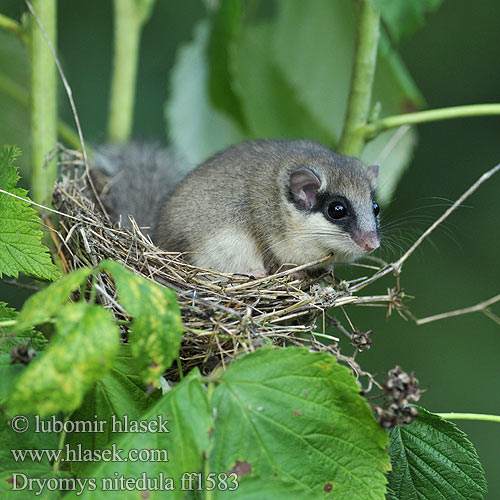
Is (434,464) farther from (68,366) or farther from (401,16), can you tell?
(401,16)

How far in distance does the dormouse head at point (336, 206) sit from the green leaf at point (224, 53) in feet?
2.33

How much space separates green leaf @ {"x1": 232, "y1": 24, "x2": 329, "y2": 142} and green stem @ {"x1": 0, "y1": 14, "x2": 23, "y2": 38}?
105cm

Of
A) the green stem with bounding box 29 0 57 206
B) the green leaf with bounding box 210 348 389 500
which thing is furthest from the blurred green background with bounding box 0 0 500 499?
the green leaf with bounding box 210 348 389 500

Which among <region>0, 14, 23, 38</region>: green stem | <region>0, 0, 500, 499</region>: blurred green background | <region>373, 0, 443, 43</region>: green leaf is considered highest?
<region>373, 0, 443, 43</region>: green leaf

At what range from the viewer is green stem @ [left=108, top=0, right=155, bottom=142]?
2855 millimetres

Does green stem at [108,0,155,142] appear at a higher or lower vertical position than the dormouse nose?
higher

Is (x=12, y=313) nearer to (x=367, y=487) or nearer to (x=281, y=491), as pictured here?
(x=281, y=491)

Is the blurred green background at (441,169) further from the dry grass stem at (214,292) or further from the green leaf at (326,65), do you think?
the dry grass stem at (214,292)

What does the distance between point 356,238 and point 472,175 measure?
9.70 ft

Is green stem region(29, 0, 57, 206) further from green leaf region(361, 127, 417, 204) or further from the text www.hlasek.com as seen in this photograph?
green leaf region(361, 127, 417, 204)

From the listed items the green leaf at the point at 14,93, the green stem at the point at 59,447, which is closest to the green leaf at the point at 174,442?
the green stem at the point at 59,447

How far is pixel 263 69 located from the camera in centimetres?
318

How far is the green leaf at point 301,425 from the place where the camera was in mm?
1419

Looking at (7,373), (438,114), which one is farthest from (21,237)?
(438,114)
